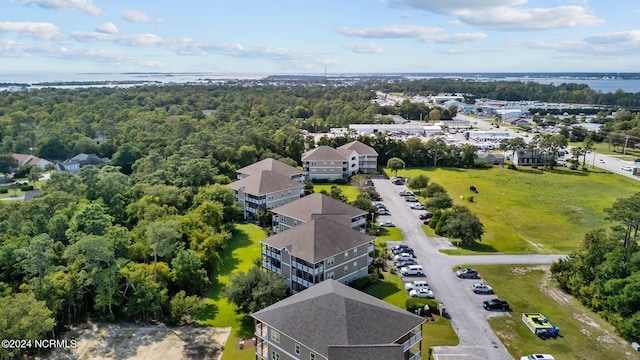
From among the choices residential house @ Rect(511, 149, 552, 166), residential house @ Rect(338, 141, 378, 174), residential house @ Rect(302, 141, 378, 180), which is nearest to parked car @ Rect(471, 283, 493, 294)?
residential house @ Rect(302, 141, 378, 180)

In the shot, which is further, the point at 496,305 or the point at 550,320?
the point at 496,305

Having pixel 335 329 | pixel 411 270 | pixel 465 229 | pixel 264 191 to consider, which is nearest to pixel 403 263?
pixel 411 270

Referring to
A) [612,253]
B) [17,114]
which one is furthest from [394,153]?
[17,114]

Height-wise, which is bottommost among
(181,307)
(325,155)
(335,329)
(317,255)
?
(181,307)

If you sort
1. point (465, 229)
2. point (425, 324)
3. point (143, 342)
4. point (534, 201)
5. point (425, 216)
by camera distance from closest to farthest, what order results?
1. point (143, 342)
2. point (425, 324)
3. point (465, 229)
4. point (425, 216)
5. point (534, 201)

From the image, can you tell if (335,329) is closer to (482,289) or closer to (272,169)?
(482,289)

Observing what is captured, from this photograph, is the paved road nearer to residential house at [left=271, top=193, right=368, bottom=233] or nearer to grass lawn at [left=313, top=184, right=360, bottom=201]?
residential house at [left=271, top=193, right=368, bottom=233]
